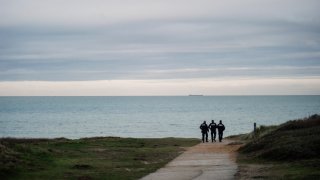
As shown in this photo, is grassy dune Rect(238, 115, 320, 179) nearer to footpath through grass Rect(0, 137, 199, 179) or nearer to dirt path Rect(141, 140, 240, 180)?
dirt path Rect(141, 140, 240, 180)

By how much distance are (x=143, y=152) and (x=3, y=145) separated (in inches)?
416

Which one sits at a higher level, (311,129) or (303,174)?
(311,129)

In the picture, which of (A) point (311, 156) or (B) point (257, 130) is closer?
(A) point (311, 156)

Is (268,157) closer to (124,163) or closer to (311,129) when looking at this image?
(311,129)

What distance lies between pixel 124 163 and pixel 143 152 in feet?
20.3

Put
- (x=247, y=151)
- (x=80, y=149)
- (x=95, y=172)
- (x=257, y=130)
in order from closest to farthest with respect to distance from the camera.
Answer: (x=95, y=172) < (x=247, y=151) < (x=80, y=149) < (x=257, y=130)

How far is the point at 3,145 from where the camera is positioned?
1246 inches

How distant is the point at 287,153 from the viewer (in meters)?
31.6

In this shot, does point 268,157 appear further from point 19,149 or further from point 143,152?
point 19,149

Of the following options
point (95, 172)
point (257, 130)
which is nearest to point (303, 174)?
point (95, 172)

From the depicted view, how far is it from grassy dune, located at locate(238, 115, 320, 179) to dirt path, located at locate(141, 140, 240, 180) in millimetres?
814

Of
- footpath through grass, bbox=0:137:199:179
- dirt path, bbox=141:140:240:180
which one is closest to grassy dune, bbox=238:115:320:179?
dirt path, bbox=141:140:240:180

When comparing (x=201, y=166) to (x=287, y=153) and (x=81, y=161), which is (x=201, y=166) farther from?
(x=81, y=161)

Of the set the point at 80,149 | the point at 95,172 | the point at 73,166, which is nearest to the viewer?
the point at 95,172
